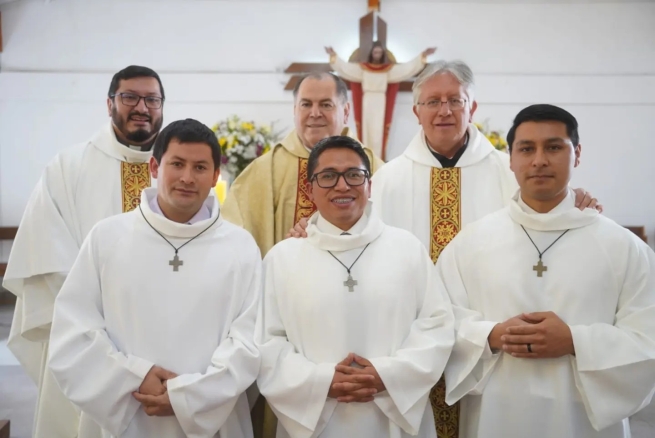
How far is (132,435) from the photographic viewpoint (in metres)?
2.62

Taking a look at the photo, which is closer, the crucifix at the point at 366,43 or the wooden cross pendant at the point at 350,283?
the wooden cross pendant at the point at 350,283

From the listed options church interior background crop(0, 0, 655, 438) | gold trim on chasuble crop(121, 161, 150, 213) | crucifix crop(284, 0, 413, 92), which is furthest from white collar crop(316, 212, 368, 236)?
church interior background crop(0, 0, 655, 438)

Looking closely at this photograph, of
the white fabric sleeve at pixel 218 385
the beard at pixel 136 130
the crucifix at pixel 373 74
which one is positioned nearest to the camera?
the white fabric sleeve at pixel 218 385

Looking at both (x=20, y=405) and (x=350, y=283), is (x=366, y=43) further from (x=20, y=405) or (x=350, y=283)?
(x=350, y=283)

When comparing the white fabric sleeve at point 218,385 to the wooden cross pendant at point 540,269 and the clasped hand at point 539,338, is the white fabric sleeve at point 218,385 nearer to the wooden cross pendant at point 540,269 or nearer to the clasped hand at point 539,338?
the clasped hand at point 539,338

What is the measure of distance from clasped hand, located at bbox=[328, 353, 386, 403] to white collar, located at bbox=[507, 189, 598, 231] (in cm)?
97

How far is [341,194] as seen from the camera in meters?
2.79

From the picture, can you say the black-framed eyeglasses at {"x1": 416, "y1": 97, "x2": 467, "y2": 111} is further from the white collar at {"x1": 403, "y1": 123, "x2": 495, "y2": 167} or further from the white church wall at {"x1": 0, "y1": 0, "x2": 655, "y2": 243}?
the white church wall at {"x1": 0, "y1": 0, "x2": 655, "y2": 243}

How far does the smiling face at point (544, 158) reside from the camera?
2746 millimetres

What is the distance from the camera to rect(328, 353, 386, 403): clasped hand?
102 inches

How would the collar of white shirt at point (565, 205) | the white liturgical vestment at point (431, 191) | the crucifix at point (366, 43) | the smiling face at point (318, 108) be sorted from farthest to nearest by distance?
the crucifix at point (366, 43), the smiling face at point (318, 108), the white liturgical vestment at point (431, 191), the collar of white shirt at point (565, 205)

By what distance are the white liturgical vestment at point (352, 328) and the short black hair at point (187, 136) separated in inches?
21.6

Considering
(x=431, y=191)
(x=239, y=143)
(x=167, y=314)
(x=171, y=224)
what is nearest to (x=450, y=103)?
(x=431, y=191)

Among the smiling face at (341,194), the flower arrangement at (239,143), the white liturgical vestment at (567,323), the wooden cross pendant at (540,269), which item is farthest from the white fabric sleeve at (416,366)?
the flower arrangement at (239,143)
